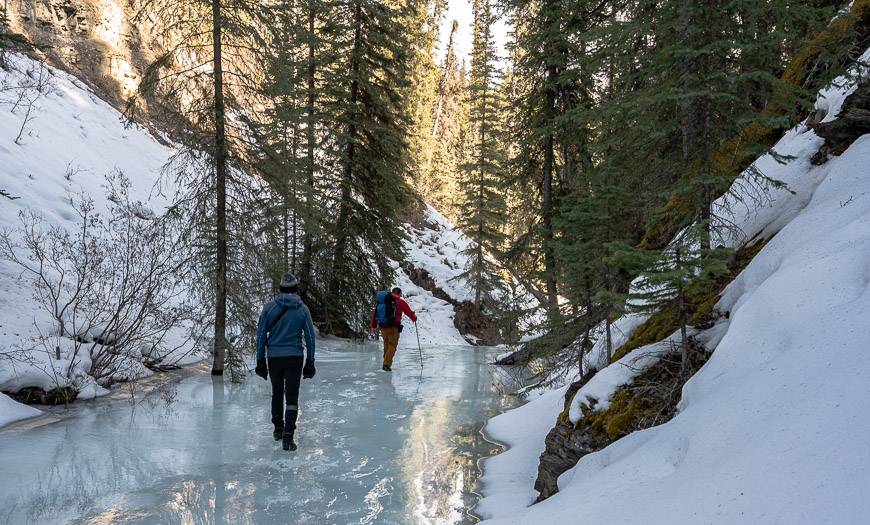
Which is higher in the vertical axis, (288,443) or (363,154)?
(363,154)

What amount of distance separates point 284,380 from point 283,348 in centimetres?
45

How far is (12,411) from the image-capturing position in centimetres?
790

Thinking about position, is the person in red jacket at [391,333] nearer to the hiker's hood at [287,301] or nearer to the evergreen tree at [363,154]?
the hiker's hood at [287,301]

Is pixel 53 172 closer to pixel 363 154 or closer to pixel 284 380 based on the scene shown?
pixel 363 154

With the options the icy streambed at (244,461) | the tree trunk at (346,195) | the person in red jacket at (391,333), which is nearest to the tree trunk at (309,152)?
the tree trunk at (346,195)

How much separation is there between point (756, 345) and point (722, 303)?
5.51ft

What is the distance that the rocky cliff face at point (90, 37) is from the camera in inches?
938

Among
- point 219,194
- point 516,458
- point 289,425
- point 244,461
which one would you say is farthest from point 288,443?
point 219,194

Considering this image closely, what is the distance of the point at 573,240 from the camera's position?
8688 mm

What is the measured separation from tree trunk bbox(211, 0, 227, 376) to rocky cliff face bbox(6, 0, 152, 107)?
15584 millimetres

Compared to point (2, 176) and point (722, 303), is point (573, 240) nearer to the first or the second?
point (722, 303)

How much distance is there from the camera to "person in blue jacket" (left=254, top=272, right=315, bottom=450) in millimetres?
7367

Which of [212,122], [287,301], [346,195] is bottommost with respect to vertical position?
[287,301]

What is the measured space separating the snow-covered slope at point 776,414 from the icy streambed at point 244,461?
51.2 inches
